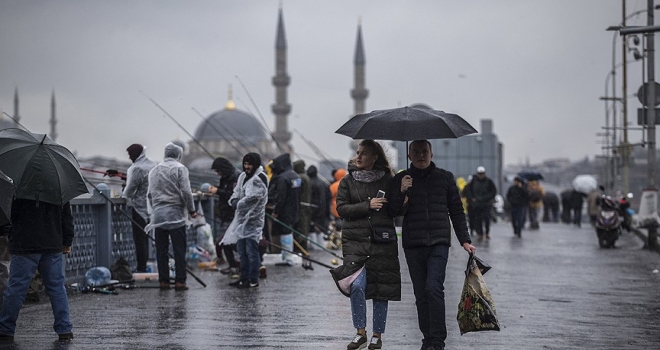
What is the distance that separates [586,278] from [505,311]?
4.36 meters

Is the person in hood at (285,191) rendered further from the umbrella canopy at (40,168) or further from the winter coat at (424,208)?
the winter coat at (424,208)

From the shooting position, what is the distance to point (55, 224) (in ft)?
28.3

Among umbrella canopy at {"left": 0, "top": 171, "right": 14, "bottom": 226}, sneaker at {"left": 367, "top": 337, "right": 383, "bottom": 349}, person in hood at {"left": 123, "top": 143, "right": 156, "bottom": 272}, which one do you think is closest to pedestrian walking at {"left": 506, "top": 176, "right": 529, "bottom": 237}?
person in hood at {"left": 123, "top": 143, "right": 156, "bottom": 272}

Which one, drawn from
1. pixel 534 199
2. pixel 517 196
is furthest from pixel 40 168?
pixel 534 199

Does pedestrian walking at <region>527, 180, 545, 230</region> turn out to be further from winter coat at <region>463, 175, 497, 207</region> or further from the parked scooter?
the parked scooter

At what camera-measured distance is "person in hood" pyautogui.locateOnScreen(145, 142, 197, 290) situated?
12.3 m

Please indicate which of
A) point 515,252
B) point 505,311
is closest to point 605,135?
point 515,252

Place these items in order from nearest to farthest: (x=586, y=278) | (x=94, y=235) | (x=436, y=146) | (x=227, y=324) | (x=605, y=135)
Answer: (x=227, y=324)
(x=94, y=235)
(x=586, y=278)
(x=605, y=135)
(x=436, y=146)

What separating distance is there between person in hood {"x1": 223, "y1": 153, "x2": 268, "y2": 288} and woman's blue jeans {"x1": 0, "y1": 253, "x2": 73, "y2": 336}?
4034 mm

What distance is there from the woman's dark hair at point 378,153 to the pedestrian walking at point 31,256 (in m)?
2.34

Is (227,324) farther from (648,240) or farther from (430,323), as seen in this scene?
(648,240)

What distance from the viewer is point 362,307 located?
26.7 feet

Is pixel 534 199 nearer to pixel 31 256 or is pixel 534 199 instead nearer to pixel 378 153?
pixel 378 153

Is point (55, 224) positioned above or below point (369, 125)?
below
